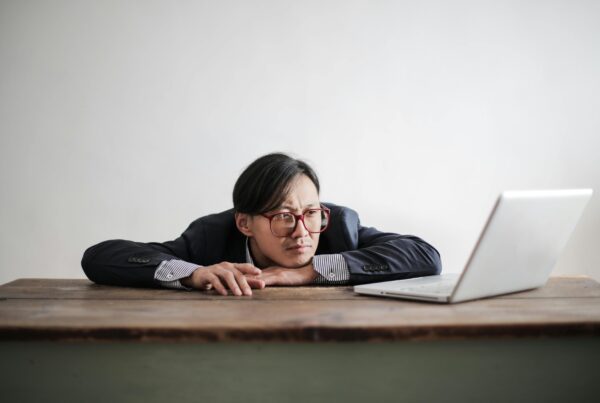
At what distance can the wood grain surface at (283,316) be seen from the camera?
94cm

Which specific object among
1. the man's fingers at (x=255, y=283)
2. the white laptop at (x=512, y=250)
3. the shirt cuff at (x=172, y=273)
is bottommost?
the shirt cuff at (x=172, y=273)

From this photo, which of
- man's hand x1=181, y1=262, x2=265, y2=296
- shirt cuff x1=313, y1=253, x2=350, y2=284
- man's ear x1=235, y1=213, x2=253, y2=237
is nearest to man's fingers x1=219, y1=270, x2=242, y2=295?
man's hand x1=181, y1=262, x2=265, y2=296

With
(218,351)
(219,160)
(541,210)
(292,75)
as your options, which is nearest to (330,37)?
(292,75)

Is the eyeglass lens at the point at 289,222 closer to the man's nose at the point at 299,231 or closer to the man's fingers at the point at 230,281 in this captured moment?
the man's nose at the point at 299,231

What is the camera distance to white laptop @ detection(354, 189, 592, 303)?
1.09 metres

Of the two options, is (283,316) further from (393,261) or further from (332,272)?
(393,261)

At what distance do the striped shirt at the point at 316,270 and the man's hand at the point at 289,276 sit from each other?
21 millimetres

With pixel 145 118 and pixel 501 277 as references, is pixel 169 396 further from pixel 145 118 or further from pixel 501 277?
pixel 145 118

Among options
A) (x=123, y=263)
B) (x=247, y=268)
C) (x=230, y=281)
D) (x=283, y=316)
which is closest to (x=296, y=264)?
(x=247, y=268)

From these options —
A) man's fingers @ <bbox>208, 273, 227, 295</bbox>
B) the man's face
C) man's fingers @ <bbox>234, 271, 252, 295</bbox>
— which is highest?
the man's face

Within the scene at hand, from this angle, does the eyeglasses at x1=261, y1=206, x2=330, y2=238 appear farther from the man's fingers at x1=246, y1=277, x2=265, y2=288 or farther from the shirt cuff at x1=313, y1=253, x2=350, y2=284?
the man's fingers at x1=246, y1=277, x2=265, y2=288

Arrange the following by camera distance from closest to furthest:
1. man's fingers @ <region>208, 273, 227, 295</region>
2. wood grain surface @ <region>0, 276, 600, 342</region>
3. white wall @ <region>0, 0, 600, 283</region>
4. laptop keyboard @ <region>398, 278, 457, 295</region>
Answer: wood grain surface @ <region>0, 276, 600, 342</region>, laptop keyboard @ <region>398, 278, 457, 295</region>, man's fingers @ <region>208, 273, 227, 295</region>, white wall @ <region>0, 0, 600, 283</region>

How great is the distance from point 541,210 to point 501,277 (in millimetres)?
159

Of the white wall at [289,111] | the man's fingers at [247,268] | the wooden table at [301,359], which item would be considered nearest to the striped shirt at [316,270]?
the man's fingers at [247,268]
